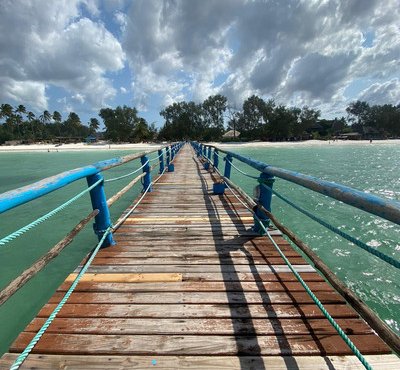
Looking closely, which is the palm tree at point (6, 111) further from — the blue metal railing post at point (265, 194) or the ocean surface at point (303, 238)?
the blue metal railing post at point (265, 194)

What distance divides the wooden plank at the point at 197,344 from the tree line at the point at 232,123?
232ft

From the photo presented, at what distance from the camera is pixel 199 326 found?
1.95m

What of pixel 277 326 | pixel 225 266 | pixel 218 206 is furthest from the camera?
pixel 218 206

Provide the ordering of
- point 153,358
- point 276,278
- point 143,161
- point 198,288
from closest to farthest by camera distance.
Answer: point 153,358
point 198,288
point 276,278
point 143,161

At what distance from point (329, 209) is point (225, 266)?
782 centimetres

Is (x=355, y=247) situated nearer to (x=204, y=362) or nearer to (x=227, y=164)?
(x=227, y=164)

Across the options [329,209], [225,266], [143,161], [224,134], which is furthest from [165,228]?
[224,134]

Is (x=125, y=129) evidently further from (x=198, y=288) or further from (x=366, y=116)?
(x=366, y=116)

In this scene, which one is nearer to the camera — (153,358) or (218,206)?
(153,358)

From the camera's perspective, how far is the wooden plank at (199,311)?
2.06m

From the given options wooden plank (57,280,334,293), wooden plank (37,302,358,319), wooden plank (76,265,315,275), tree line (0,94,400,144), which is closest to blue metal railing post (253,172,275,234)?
wooden plank (76,265,315,275)

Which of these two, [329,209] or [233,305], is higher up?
[233,305]

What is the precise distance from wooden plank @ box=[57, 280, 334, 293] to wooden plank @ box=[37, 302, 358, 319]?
0.21 metres

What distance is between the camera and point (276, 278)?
258 centimetres
